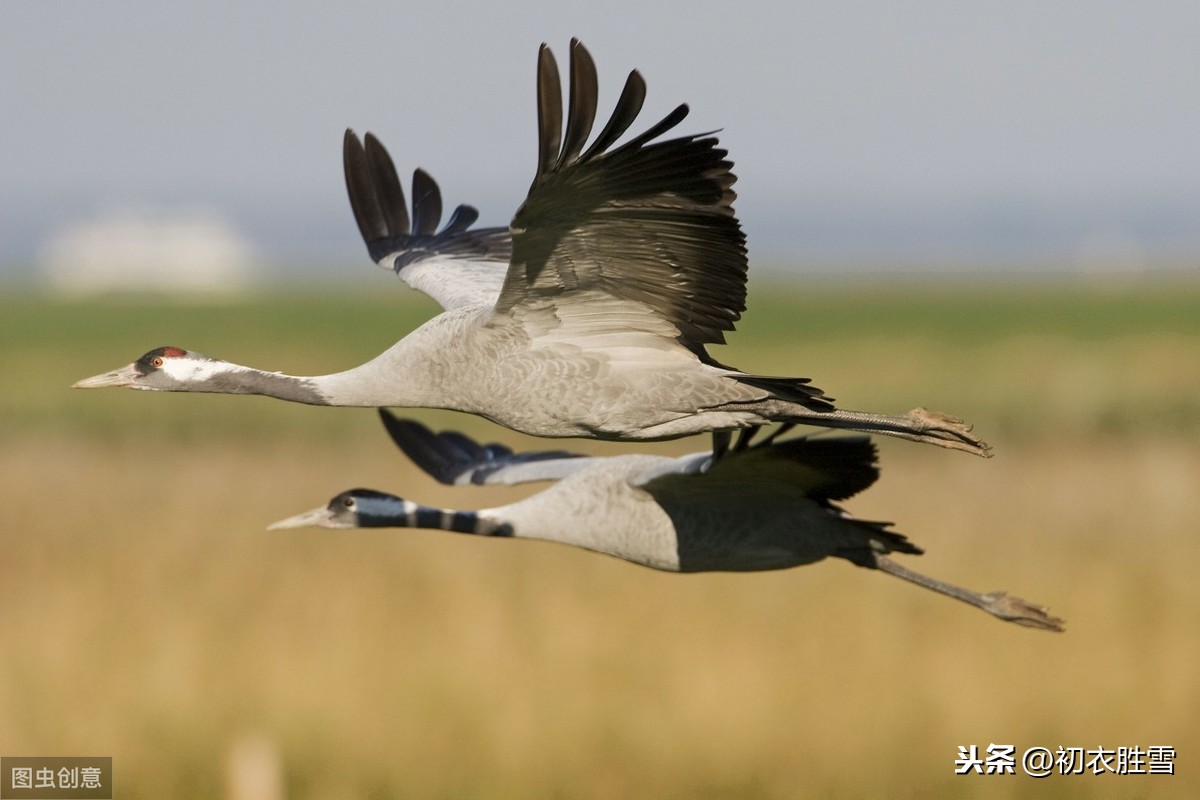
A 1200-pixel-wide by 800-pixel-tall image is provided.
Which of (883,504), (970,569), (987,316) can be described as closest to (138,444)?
(883,504)

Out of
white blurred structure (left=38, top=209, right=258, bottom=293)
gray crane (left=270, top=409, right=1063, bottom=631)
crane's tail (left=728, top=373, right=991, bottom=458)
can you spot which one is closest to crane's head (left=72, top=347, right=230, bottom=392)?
gray crane (left=270, top=409, right=1063, bottom=631)

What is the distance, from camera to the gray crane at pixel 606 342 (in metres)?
5.24

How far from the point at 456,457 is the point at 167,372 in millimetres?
1973

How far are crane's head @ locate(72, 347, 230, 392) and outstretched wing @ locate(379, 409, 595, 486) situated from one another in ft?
5.44

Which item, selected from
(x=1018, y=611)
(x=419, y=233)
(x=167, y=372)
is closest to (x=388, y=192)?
(x=419, y=233)

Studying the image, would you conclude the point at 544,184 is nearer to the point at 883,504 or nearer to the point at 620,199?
the point at 620,199

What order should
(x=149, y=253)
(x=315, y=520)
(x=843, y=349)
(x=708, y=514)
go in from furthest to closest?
(x=149, y=253) < (x=843, y=349) < (x=315, y=520) < (x=708, y=514)

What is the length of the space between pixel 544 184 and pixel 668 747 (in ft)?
20.3

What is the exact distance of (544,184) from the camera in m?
5.07

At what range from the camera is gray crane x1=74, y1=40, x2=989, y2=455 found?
5238mm

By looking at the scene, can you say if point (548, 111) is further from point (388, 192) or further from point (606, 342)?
point (388, 192)

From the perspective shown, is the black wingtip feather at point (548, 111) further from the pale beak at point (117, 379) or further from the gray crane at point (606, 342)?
the pale beak at point (117, 379)

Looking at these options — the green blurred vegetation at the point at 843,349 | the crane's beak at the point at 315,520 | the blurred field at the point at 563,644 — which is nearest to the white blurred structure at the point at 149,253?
the green blurred vegetation at the point at 843,349

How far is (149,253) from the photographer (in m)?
175
